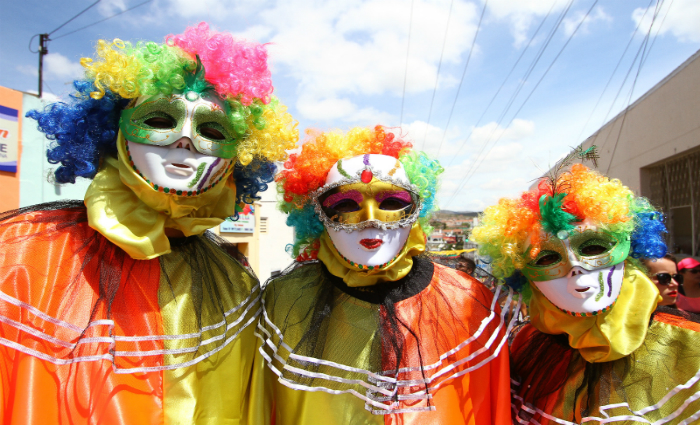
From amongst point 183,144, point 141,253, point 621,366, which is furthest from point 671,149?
point 141,253

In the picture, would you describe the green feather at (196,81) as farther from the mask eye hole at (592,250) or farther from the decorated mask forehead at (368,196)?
the mask eye hole at (592,250)

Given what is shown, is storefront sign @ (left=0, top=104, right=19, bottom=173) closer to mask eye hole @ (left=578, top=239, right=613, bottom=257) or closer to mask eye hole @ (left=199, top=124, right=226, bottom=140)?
mask eye hole @ (left=199, top=124, right=226, bottom=140)

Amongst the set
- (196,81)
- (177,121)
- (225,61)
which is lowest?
(177,121)

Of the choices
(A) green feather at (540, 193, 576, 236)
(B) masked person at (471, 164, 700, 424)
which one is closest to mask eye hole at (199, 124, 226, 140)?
(B) masked person at (471, 164, 700, 424)

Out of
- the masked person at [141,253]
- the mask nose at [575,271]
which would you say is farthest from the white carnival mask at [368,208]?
the mask nose at [575,271]

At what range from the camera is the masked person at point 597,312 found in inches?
81.5

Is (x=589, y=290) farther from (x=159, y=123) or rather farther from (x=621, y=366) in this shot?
(x=159, y=123)

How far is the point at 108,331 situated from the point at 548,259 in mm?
2226

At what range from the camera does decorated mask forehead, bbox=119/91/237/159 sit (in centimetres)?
205

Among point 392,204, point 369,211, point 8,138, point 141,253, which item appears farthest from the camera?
point 8,138

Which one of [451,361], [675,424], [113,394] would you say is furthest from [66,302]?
[675,424]

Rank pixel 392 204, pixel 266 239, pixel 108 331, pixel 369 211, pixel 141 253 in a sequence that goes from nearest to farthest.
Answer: pixel 108 331 < pixel 141 253 < pixel 369 211 < pixel 392 204 < pixel 266 239

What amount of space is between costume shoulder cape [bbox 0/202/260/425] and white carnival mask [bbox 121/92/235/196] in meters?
0.43

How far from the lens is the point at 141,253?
1.99 meters
